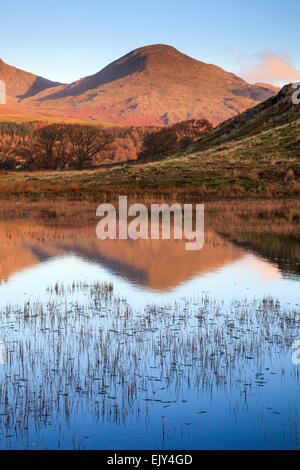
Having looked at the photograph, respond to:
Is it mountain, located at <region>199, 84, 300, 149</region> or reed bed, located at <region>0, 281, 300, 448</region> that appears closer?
reed bed, located at <region>0, 281, 300, 448</region>

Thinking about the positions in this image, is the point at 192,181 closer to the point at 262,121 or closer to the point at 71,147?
the point at 262,121

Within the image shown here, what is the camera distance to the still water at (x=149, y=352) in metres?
7.59

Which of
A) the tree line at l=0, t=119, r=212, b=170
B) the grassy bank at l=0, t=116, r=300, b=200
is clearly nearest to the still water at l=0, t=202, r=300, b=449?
Answer: the grassy bank at l=0, t=116, r=300, b=200

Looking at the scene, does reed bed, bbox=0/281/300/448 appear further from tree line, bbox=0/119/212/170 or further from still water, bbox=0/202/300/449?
tree line, bbox=0/119/212/170

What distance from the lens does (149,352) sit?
1038 centimetres

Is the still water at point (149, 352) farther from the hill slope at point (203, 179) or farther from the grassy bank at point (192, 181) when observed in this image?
the hill slope at point (203, 179)

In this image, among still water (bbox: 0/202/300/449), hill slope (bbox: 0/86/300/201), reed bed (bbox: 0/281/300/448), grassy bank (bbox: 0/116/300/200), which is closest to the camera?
still water (bbox: 0/202/300/449)

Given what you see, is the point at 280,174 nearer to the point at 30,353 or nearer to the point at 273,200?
the point at 273,200

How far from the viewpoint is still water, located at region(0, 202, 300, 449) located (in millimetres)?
7586

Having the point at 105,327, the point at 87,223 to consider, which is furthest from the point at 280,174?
the point at 105,327

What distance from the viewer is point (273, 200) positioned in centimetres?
4834

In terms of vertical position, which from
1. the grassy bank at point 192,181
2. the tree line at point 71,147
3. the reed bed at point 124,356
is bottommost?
the reed bed at point 124,356

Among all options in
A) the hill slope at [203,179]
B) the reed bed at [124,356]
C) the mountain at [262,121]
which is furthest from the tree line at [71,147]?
the reed bed at [124,356]
